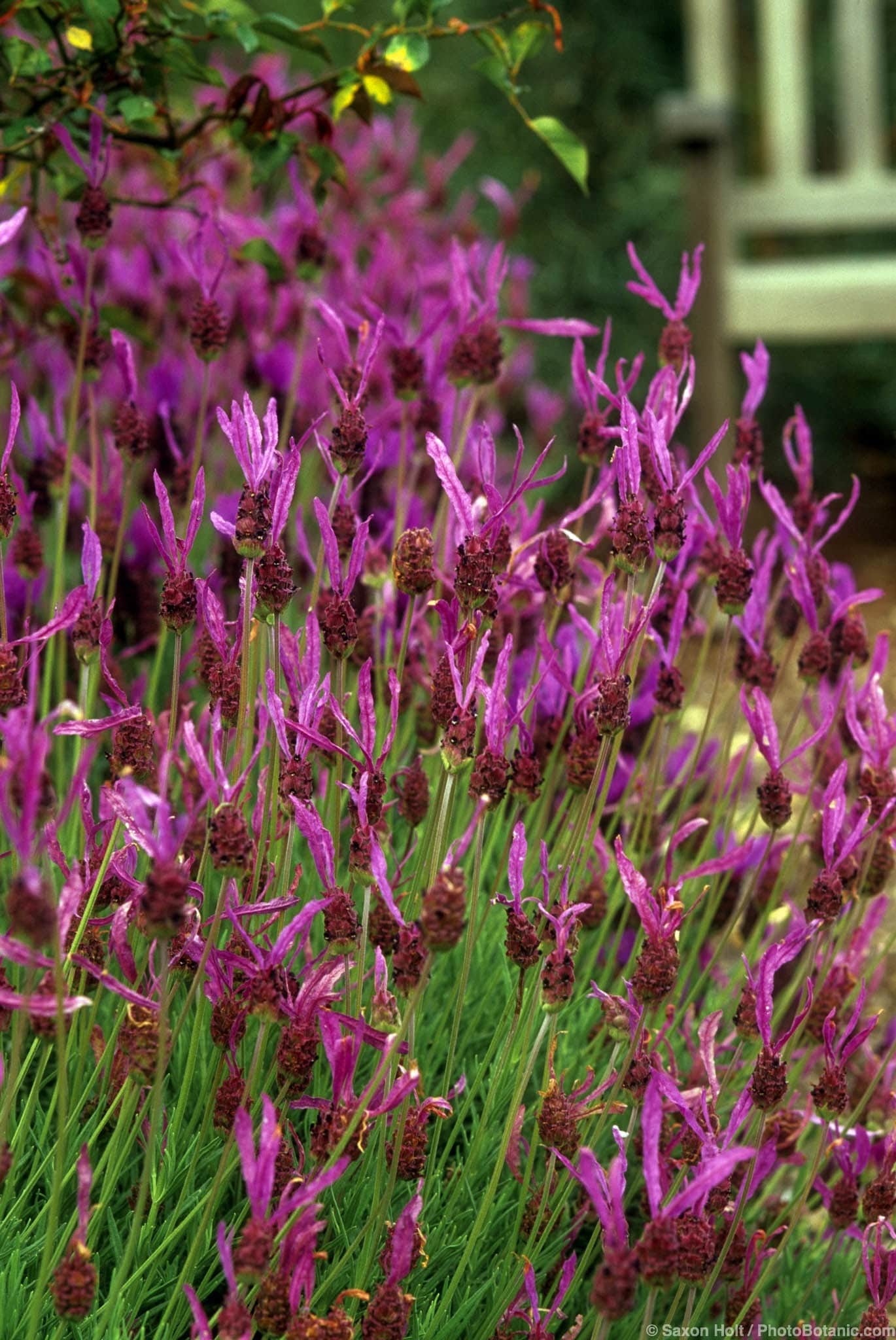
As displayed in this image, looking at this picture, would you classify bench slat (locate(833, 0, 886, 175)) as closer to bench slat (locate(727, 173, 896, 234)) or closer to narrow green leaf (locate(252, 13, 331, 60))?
bench slat (locate(727, 173, 896, 234))

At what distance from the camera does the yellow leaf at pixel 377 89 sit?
1.30m

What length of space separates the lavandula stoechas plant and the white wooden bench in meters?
2.16

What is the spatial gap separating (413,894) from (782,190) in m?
3.43

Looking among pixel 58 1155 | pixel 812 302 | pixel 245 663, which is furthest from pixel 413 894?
pixel 812 302

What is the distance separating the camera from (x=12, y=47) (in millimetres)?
1335

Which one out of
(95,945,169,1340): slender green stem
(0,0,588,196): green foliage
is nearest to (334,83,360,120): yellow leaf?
(0,0,588,196): green foliage

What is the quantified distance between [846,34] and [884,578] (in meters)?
1.37

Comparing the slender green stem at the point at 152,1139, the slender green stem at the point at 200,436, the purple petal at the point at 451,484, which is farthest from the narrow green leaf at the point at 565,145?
the slender green stem at the point at 152,1139

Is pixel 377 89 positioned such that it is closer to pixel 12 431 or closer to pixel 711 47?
pixel 12 431

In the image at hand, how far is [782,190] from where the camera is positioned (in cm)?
398

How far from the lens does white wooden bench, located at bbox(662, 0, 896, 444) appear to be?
3502 millimetres

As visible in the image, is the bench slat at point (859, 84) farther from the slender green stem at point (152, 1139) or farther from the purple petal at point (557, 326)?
the slender green stem at point (152, 1139)

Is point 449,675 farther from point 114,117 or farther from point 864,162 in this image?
point 864,162

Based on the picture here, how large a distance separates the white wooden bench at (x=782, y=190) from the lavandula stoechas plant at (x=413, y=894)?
2.16 metres
